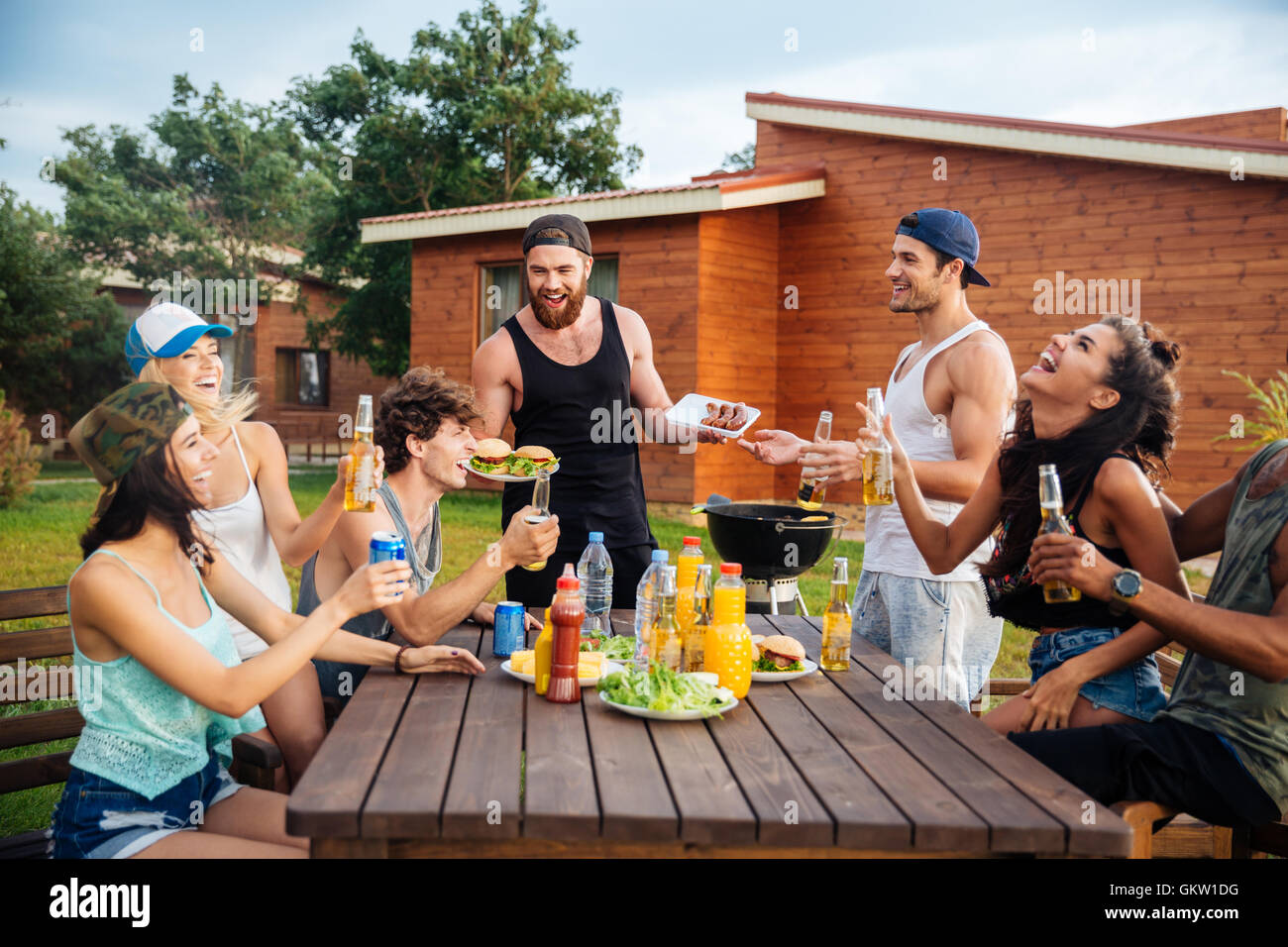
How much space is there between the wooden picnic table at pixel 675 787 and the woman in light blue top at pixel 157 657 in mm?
307

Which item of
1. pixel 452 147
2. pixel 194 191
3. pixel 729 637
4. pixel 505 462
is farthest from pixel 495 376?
pixel 194 191

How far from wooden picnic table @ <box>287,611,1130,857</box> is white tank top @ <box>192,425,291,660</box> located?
3.10 ft

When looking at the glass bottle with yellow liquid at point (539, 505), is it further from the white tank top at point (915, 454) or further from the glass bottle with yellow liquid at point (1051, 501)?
the glass bottle with yellow liquid at point (1051, 501)

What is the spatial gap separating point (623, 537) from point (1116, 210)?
30.6ft

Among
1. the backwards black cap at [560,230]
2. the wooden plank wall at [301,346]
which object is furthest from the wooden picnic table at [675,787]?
the wooden plank wall at [301,346]

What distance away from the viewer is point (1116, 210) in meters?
11.1

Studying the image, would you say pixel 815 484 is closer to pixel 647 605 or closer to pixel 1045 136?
pixel 647 605

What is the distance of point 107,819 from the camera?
229 centimetres

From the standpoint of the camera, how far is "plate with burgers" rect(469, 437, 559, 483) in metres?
3.50

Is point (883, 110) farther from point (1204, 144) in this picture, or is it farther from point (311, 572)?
point (311, 572)

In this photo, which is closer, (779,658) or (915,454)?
(779,658)

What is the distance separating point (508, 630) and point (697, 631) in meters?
0.64
